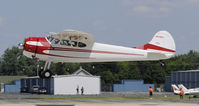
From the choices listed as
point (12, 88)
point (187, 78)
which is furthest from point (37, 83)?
point (187, 78)

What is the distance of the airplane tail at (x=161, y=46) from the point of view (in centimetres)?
3250

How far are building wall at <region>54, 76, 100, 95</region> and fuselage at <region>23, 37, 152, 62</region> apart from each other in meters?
32.4

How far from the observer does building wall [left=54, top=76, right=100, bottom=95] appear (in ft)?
207

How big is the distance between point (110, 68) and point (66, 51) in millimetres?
105191

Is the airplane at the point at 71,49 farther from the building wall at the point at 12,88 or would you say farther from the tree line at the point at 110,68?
the tree line at the point at 110,68

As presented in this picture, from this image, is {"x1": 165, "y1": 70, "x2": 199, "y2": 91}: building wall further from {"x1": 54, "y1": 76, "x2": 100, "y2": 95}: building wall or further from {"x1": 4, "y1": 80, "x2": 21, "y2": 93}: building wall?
{"x1": 4, "y1": 80, "x2": 21, "y2": 93}: building wall

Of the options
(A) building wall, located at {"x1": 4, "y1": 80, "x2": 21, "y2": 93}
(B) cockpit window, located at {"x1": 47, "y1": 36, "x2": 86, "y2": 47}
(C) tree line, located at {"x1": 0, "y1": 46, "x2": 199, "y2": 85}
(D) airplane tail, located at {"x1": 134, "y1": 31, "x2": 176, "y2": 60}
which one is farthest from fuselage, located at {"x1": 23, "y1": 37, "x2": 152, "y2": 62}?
(C) tree line, located at {"x1": 0, "y1": 46, "x2": 199, "y2": 85}

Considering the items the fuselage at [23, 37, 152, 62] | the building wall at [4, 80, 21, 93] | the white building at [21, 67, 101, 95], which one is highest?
the fuselage at [23, 37, 152, 62]

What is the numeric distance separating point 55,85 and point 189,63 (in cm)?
7931

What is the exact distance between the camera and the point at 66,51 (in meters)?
30.1

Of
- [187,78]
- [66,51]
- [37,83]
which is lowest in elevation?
[37,83]

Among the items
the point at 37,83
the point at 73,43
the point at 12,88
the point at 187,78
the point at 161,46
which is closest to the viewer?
the point at 73,43

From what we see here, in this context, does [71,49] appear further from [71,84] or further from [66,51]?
[71,84]

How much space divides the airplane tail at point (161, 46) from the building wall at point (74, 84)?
31254 mm
